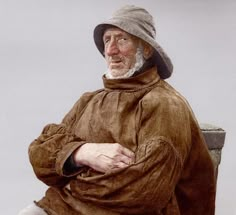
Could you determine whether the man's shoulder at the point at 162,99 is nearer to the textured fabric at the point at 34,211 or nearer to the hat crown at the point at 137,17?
the hat crown at the point at 137,17

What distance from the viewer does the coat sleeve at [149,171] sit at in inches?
65.7

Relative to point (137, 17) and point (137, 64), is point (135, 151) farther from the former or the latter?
point (137, 17)

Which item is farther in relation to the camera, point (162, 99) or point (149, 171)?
point (162, 99)

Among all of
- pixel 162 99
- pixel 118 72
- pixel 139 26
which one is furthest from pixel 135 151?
pixel 139 26

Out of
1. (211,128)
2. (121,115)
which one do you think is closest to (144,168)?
(121,115)

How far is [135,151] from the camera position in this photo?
1.74 meters

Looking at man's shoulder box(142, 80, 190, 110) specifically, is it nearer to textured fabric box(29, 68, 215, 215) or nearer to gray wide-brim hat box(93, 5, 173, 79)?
textured fabric box(29, 68, 215, 215)

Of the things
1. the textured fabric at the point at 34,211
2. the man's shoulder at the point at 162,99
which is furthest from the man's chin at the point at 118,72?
the textured fabric at the point at 34,211

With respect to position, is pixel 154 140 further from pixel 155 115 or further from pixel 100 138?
pixel 100 138

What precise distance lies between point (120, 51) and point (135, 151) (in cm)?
35

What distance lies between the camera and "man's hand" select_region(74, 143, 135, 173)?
5.63 ft

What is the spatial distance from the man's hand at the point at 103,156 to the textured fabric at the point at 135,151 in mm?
26

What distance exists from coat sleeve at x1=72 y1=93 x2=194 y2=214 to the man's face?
168mm

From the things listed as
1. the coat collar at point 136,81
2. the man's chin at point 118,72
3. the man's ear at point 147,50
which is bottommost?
the coat collar at point 136,81
